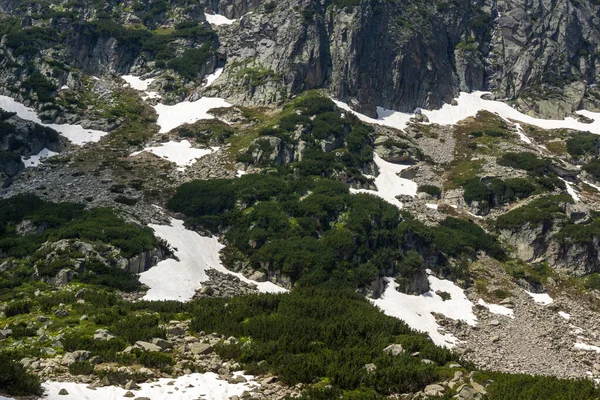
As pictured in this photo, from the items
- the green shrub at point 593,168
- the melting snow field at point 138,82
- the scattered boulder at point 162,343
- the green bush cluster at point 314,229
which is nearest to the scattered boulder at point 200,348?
the scattered boulder at point 162,343

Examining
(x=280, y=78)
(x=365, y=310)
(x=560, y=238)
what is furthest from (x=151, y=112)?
(x=365, y=310)

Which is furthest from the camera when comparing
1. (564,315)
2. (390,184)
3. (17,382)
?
(390,184)

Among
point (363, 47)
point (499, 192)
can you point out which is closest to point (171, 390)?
point (499, 192)

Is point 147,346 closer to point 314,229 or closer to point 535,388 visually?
point 535,388

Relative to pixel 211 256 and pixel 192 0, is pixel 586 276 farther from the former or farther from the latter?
pixel 192 0

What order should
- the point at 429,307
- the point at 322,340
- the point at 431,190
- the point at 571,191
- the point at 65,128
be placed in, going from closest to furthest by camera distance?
1. the point at 322,340
2. the point at 429,307
3. the point at 431,190
4. the point at 571,191
5. the point at 65,128

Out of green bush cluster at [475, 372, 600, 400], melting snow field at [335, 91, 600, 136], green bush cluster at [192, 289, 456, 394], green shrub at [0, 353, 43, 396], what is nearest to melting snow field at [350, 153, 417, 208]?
melting snow field at [335, 91, 600, 136]
